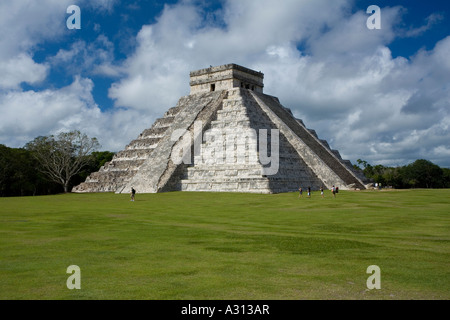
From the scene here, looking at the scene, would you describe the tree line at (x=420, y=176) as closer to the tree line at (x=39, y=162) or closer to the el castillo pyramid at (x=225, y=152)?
the el castillo pyramid at (x=225, y=152)

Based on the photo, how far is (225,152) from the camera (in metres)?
31.8

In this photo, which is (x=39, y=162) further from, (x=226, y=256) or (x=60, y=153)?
(x=226, y=256)

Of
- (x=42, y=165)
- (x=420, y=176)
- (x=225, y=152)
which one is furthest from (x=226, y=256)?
(x=420, y=176)

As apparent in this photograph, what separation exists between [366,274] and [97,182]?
33.0 m

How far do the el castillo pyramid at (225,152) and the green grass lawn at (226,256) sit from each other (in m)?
14.7

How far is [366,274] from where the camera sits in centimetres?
693

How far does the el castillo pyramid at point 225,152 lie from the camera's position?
2980 cm

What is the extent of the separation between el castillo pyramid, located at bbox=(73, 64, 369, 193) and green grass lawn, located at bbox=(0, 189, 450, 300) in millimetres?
14725

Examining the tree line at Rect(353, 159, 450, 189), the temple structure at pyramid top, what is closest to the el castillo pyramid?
the temple structure at pyramid top

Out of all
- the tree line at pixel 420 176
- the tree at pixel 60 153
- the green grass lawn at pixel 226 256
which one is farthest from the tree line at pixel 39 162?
the tree line at pixel 420 176

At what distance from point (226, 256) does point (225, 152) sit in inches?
928

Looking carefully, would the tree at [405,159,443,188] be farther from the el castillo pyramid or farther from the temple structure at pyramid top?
the temple structure at pyramid top
